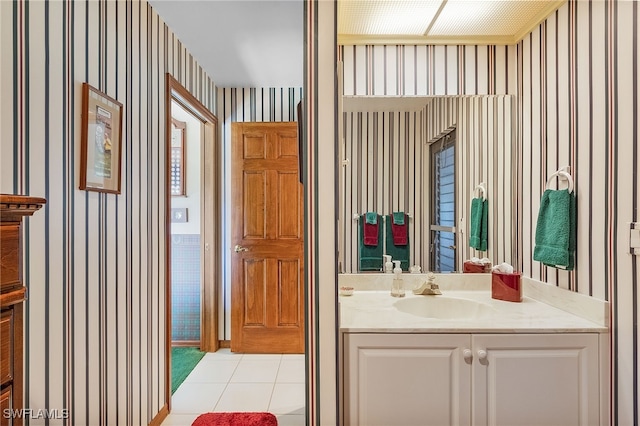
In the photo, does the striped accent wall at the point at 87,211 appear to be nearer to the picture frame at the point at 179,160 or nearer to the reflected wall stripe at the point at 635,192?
the picture frame at the point at 179,160

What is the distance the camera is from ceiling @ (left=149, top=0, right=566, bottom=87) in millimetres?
1772

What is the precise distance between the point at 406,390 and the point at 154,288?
1641mm

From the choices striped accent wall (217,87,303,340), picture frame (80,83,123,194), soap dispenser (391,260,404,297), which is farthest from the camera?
striped accent wall (217,87,303,340)

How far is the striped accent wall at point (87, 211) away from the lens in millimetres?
1274

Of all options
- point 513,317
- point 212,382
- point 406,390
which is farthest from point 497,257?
point 212,382

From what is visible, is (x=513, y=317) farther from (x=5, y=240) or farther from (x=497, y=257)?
(x=5, y=240)

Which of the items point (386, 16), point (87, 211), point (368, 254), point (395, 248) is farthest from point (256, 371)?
point (386, 16)

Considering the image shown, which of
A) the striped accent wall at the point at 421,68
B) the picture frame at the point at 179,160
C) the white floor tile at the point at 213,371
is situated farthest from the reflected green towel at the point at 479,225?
the picture frame at the point at 179,160

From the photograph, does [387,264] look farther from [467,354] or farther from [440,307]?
[467,354]

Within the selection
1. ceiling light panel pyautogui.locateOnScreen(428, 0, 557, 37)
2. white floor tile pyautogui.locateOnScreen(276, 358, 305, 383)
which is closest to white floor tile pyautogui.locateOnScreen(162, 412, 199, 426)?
white floor tile pyautogui.locateOnScreen(276, 358, 305, 383)

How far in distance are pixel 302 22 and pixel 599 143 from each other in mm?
1470

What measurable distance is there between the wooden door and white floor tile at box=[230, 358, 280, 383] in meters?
0.17

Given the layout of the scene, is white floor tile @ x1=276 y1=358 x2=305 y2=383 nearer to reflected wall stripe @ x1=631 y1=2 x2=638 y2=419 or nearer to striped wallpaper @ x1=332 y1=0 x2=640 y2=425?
striped wallpaper @ x1=332 y1=0 x2=640 y2=425

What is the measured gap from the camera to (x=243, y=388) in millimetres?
2695
